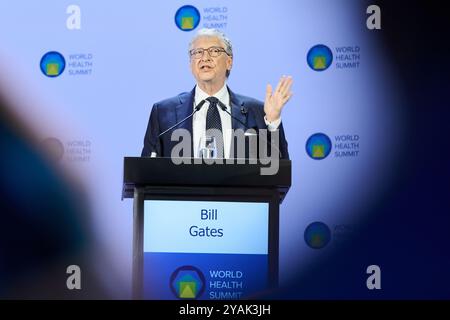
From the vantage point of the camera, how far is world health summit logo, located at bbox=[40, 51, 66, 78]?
4.20 meters

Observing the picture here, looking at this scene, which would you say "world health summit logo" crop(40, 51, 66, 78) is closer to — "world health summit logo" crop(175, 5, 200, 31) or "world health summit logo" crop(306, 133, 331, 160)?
"world health summit logo" crop(175, 5, 200, 31)

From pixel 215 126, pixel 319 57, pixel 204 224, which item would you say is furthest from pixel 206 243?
pixel 319 57

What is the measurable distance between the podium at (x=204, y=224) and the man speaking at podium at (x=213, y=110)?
0.66 metres

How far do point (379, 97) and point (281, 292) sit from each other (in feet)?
3.45

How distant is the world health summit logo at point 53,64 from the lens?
13.8ft

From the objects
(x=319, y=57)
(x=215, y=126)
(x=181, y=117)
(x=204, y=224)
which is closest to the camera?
(x=204, y=224)

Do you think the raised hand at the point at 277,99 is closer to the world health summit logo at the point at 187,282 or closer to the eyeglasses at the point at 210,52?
the eyeglasses at the point at 210,52

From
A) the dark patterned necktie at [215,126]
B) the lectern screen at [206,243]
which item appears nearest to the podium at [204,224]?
the lectern screen at [206,243]

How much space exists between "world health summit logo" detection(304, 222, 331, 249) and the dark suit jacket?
0.36 meters

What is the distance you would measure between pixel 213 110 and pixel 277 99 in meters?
0.30

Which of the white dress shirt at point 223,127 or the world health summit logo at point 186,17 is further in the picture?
the world health summit logo at point 186,17

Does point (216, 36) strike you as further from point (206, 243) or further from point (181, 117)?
point (206, 243)

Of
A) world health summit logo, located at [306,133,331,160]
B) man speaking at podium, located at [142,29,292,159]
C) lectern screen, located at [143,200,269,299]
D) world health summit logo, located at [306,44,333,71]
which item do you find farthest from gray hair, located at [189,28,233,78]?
lectern screen, located at [143,200,269,299]

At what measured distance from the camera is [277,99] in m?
3.99
